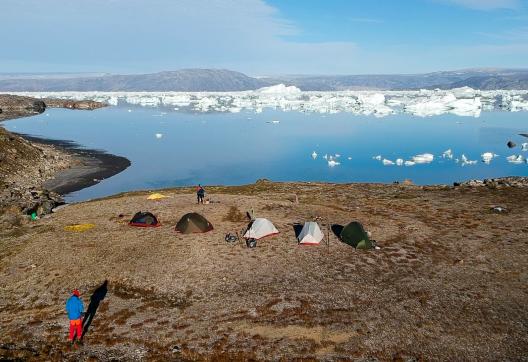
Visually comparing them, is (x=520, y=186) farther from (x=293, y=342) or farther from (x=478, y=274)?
(x=293, y=342)

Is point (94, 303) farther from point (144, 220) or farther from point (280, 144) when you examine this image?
point (280, 144)

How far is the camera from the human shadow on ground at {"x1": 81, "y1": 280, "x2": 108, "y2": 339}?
1870 cm

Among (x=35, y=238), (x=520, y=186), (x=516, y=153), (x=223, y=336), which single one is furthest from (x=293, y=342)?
(x=516, y=153)

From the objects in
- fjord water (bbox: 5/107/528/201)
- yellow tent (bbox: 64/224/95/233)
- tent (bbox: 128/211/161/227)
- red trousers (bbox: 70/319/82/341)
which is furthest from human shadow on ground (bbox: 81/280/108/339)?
fjord water (bbox: 5/107/528/201)

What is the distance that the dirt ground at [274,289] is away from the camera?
16.8m

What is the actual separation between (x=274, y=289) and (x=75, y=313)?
30.2 feet

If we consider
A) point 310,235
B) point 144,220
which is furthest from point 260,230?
point 144,220

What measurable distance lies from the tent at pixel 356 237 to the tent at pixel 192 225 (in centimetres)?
936

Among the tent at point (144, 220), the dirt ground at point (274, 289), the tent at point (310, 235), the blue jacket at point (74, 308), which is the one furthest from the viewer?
the tent at point (144, 220)

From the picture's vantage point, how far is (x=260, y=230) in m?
28.1

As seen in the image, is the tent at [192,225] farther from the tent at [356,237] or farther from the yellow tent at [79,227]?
the tent at [356,237]

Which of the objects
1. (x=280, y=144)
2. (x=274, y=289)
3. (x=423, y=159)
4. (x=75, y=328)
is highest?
(x=75, y=328)

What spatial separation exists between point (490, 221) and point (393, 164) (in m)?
48.0

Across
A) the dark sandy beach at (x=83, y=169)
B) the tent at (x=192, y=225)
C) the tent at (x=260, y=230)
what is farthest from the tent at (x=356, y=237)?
the dark sandy beach at (x=83, y=169)
